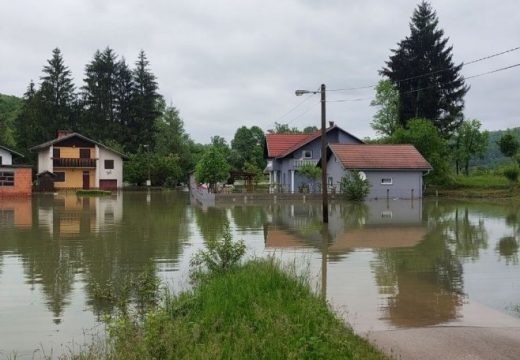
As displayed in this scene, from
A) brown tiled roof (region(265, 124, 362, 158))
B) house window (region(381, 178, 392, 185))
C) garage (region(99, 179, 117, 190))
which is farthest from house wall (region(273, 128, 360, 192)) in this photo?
garage (region(99, 179, 117, 190))

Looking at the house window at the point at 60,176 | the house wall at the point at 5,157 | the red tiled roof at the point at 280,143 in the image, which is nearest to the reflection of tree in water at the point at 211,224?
the red tiled roof at the point at 280,143

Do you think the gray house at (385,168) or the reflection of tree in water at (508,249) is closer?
the reflection of tree in water at (508,249)

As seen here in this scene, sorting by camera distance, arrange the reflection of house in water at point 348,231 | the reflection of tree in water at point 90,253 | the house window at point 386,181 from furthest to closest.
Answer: the house window at point 386,181 → the reflection of house in water at point 348,231 → the reflection of tree in water at point 90,253

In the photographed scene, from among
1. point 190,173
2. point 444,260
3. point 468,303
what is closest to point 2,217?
point 444,260

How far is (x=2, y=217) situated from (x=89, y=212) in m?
4.33

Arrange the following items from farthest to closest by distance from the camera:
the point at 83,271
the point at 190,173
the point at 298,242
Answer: the point at 190,173, the point at 298,242, the point at 83,271

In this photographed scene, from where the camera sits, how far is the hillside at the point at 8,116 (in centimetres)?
7319

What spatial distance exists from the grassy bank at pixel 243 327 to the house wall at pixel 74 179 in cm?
5468

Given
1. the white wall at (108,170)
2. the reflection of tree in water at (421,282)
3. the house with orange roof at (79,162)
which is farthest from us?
the white wall at (108,170)

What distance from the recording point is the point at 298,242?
16.3m

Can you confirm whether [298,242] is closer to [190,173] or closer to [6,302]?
[6,302]

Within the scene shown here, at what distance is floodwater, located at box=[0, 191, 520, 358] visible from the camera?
7.85m

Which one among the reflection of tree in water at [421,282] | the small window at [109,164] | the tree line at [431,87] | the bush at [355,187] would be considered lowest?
the reflection of tree in water at [421,282]

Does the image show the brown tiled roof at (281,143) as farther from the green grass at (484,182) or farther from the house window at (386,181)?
the green grass at (484,182)
